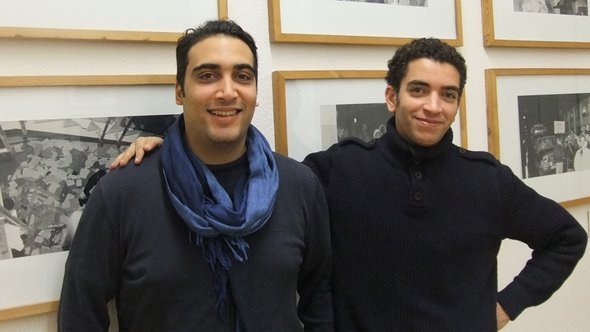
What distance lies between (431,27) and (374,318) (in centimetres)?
76

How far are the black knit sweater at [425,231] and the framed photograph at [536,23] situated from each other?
0.52 m

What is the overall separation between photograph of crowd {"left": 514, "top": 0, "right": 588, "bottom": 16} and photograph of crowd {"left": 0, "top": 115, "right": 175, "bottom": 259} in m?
1.13

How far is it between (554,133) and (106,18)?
4.26 feet

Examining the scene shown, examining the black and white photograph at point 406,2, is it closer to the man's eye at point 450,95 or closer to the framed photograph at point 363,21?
the framed photograph at point 363,21

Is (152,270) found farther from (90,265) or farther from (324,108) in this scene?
(324,108)

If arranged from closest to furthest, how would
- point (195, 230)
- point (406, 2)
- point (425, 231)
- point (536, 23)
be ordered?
point (195, 230)
point (425, 231)
point (406, 2)
point (536, 23)

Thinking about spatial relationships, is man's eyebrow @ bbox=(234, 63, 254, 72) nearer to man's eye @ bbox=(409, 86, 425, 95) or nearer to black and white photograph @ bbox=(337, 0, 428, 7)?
man's eye @ bbox=(409, 86, 425, 95)

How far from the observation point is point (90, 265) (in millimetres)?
902

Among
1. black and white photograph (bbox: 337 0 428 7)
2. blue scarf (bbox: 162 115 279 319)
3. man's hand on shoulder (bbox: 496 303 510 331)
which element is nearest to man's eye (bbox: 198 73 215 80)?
blue scarf (bbox: 162 115 279 319)

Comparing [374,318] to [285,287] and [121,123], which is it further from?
[121,123]

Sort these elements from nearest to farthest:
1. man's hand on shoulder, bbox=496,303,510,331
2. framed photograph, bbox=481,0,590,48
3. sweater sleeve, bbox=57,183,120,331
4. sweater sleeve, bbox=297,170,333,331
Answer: sweater sleeve, bbox=57,183,120,331 < sweater sleeve, bbox=297,170,333,331 < man's hand on shoulder, bbox=496,303,510,331 < framed photograph, bbox=481,0,590,48

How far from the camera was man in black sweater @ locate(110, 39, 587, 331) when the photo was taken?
107cm

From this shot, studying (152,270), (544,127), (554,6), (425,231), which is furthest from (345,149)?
(554,6)

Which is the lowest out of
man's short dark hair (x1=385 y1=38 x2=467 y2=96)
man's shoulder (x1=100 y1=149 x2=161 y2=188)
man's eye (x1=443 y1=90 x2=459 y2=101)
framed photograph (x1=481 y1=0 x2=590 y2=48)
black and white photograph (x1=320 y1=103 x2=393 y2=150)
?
man's shoulder (x1=100 y1=149 x2=161 y2=188)
